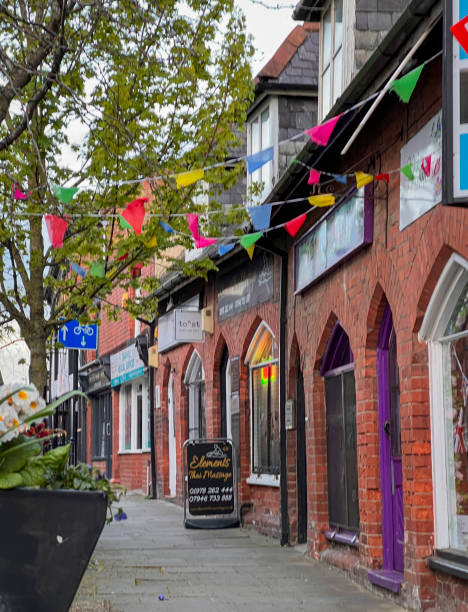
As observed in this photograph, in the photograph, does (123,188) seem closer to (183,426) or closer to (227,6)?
(227,6)

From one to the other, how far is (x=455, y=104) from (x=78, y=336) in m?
16.7

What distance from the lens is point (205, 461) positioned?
564 inches

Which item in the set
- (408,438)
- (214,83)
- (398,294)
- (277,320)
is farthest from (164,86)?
(408,438)

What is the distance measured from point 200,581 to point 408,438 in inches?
116

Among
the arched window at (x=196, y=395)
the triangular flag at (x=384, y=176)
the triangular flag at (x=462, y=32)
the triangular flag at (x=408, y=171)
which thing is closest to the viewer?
the triangular flag at (x=462, y=32)

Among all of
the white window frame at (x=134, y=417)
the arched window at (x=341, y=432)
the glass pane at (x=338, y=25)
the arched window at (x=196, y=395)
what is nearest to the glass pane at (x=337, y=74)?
the glass pane at (x=338, y=25)

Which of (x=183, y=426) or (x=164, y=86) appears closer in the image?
(x=164, y=86)

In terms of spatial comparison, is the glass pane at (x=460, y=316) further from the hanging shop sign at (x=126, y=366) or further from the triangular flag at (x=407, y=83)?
the hanging shop sign at (x=126, y=366)

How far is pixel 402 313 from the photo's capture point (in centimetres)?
796

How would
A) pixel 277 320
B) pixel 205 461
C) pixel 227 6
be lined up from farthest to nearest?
pixel 205 461 → pixel 277 320 → pixel 227 6

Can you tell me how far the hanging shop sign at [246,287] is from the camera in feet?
44.9

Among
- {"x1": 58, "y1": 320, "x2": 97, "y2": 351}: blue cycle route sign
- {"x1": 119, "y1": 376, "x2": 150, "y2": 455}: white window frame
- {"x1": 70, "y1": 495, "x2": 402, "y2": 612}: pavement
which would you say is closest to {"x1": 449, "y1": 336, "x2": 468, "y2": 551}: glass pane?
{"x1": 70, "y1": 495, "x2": 402, "y2": 612}: pavement

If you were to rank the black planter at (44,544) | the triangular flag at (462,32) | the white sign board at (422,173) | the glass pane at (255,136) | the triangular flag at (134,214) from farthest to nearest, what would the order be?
the glass pane at (255,136)
the triangular flag at (134,214)
the white sign board at (422,173)
the triangular flag at (462,32)
the black planter at (44,544)

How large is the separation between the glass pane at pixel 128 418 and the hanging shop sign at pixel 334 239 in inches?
562
